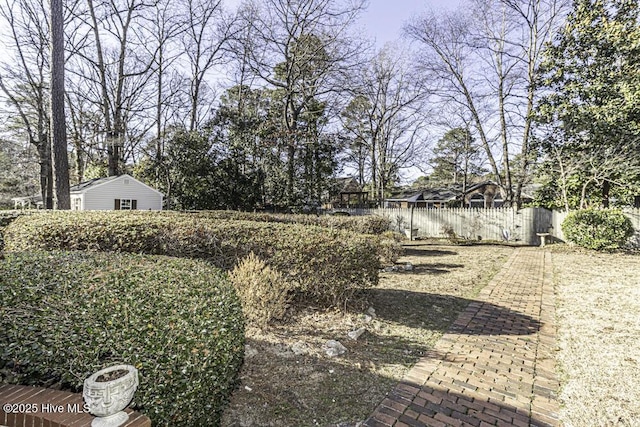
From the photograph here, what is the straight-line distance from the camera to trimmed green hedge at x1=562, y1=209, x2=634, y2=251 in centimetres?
1051

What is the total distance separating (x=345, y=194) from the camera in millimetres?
25953

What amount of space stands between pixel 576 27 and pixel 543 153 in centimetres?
502

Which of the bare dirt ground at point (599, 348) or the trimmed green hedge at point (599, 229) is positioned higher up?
the trimmed green hedge at point (599, 229)

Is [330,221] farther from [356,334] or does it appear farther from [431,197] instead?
[431,197]

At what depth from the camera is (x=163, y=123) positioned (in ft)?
68.1

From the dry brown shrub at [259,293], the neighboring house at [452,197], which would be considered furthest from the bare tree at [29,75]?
the neighboring house at [452,197]

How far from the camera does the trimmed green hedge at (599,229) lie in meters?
10.5

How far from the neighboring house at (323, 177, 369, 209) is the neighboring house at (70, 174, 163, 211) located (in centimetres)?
1108

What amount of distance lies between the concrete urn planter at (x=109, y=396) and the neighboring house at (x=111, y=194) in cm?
1972

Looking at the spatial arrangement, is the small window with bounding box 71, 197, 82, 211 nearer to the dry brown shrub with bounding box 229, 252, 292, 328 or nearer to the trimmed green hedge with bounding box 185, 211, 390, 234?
the trimmed green hedge with bounding box 185, 211, 390, 234

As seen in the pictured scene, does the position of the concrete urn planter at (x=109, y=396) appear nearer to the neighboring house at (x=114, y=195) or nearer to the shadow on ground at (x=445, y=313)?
the shadow on ground at (x=445, y=313)

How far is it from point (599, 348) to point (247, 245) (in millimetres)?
4246

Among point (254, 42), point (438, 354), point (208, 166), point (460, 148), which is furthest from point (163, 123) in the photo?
point (460, 148)

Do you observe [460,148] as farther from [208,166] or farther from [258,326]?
[258,326]
